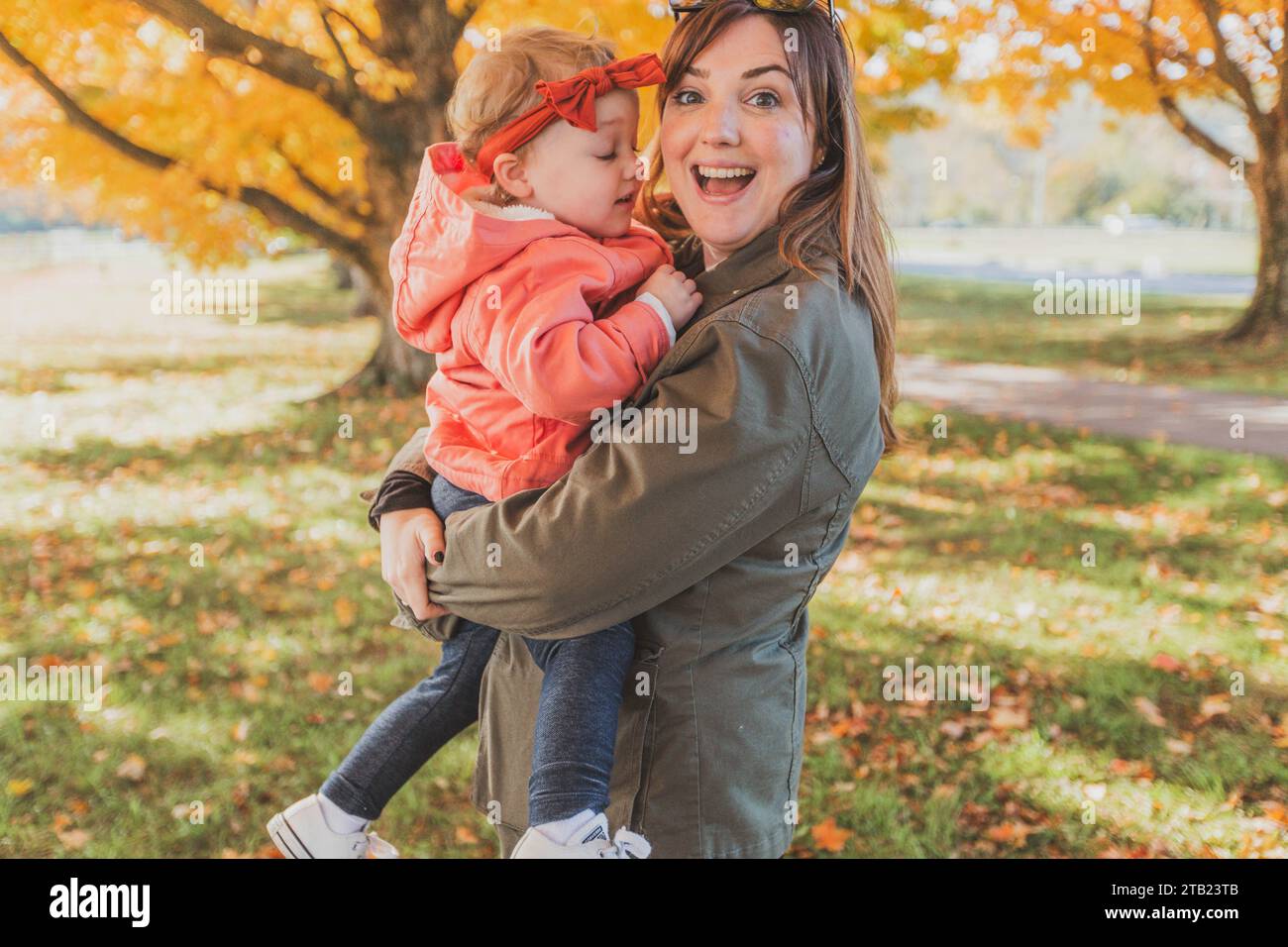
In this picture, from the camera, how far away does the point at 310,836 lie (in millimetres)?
2408

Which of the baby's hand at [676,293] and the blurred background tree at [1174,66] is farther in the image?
the blurred background tree at [1174,66]

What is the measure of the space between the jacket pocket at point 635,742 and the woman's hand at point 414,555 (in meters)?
0.43

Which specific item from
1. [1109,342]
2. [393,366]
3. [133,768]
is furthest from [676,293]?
[1109,342]

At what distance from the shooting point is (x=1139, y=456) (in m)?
8.83

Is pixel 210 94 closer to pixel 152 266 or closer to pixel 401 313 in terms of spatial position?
pixel 401 313

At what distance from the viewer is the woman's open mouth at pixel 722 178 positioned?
7.18ft

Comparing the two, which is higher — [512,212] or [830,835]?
Answer: [512,212]

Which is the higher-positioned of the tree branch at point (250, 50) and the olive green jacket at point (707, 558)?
the tree branch at point (250, 50)

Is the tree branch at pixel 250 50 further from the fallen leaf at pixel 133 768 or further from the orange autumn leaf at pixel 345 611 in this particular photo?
the fallen leaf at pixel 133 768

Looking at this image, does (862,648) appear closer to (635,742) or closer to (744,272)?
(635,742)

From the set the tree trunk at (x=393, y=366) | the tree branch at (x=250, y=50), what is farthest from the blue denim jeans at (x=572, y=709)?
the tree trunk at (x=393, y=366)

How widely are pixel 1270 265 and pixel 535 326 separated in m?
14.8

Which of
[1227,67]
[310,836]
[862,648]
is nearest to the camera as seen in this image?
[310,836]
